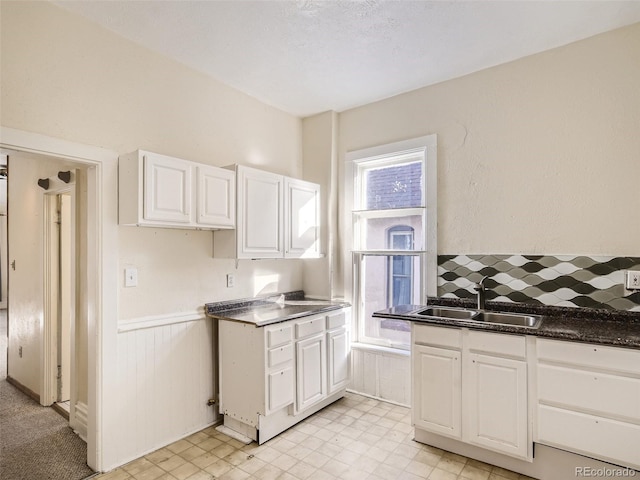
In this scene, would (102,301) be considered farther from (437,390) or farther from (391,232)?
(391,232)

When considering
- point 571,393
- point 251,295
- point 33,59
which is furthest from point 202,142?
point 571,393

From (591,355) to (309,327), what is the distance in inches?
73.6

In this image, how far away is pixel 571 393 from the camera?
6.68 feet

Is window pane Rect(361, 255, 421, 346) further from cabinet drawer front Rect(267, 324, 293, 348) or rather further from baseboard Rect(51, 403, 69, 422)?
baseboard Rect(51, 403, 69, 422)

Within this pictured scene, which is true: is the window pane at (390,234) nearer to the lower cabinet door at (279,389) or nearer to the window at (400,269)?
the window at (400,269)

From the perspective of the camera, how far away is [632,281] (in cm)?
228

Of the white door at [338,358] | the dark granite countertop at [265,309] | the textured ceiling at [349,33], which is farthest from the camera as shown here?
the white door at [338,358]

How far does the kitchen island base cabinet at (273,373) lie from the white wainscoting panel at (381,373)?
44 centimetres

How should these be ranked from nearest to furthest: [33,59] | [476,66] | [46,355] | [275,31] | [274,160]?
1. [33,59]
2. [275,31]
3. [476,66]
4. [46,355]
5. [274,160]

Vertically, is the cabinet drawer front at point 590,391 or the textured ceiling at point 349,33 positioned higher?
the textured ceiling at point 349,33

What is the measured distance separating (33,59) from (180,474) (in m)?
2.62

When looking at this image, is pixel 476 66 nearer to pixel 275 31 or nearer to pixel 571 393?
pixel 275 31

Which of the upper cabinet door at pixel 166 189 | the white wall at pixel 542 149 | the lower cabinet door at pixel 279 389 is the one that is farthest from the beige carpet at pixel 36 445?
the white wall at pixel 542 149

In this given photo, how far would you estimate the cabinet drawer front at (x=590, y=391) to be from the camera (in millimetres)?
1885
